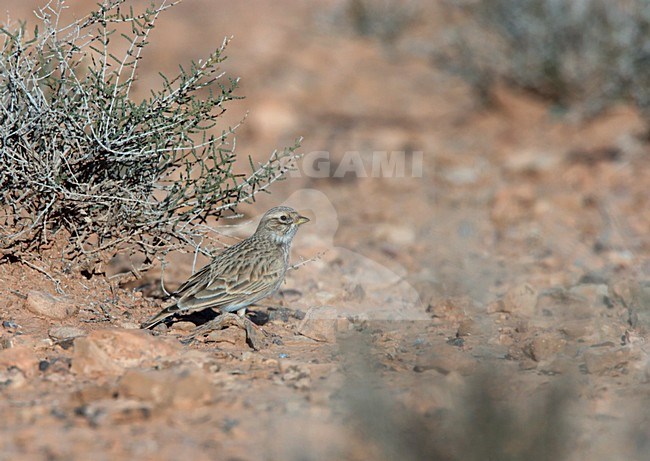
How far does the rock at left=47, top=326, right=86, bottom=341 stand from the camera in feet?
16.7

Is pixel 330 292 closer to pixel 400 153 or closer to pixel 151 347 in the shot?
pixel 151 347

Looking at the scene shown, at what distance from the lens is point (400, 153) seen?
11.9 m

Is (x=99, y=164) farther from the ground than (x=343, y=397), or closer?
farther from the ground

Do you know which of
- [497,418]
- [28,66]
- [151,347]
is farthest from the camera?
[28,66]

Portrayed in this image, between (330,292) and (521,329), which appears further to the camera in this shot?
(330,292)

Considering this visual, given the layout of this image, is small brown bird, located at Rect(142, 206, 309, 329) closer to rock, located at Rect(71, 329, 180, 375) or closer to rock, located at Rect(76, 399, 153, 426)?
rock, located at Rect(71, 329, 180, 375)

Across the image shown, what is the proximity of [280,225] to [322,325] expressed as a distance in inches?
34.7

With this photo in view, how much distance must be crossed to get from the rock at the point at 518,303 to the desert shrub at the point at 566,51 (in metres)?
6.09

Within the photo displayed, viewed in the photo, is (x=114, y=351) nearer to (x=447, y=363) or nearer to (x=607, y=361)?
(x=447, y=363)

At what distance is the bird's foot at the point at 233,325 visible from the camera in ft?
17.3

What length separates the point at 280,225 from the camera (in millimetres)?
6234

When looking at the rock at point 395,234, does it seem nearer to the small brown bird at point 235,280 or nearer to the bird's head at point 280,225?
the bird's head at point 280,225

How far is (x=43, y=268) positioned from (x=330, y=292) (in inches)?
84.3

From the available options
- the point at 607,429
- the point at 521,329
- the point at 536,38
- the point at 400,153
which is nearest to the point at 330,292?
the point at 521,329
